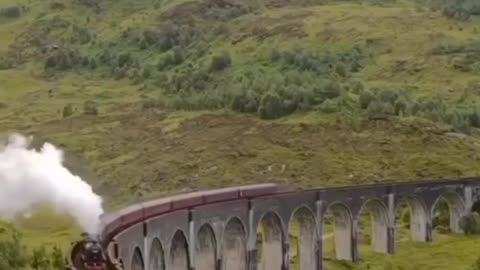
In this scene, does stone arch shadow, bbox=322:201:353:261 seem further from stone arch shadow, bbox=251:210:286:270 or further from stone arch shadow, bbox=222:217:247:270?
stone arch shadow, bbox=222:217:247:270

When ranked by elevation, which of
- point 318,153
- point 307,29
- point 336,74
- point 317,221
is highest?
point 307,29

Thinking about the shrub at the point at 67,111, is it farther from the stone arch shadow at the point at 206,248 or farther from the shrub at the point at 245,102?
the stone arch shadow at the point at 206,248

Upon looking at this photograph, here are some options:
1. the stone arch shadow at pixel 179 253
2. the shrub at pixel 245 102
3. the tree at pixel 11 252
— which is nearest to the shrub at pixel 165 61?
the shrub at pixel 245 102

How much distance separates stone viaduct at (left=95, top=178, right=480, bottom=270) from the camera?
55.4 m

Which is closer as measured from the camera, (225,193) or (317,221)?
(225,193)

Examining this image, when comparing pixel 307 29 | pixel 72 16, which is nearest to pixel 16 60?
pixel 72 16

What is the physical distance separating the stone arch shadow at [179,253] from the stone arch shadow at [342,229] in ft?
58.0

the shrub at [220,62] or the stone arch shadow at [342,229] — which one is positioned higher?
the shrub at [220,62]

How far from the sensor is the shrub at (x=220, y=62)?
149250 mm

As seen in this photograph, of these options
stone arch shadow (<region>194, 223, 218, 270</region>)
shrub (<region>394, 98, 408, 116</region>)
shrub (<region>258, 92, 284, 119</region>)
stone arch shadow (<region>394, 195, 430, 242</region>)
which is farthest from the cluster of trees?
shrub (<region>394, 98, 408, 116</region>)

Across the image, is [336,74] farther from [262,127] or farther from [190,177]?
[190,177]

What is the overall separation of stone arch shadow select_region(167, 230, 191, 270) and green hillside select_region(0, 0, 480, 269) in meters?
7.14

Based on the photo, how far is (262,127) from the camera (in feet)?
386

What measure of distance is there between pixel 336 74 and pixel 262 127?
82.8ft
